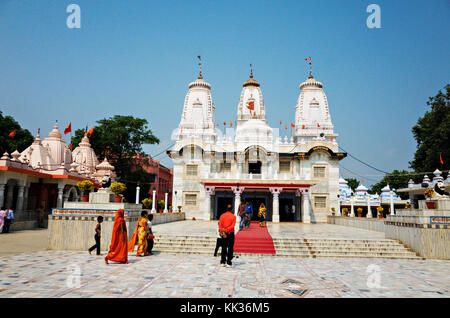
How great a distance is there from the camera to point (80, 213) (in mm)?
10555

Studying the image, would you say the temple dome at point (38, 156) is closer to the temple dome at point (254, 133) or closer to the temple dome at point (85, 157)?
the temple dome at point (85, 157)

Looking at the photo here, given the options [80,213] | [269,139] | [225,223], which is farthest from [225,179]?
[225,223]

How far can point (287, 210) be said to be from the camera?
26.7 metres

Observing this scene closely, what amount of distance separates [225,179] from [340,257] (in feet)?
47.0

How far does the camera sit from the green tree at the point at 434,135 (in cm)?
2886

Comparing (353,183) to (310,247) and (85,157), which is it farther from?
(310,247)

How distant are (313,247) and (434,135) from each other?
26703 mm

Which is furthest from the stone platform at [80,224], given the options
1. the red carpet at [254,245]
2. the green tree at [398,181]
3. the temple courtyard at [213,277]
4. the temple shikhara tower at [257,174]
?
the green tree at [398,181]

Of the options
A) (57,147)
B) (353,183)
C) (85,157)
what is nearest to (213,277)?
(57,147)

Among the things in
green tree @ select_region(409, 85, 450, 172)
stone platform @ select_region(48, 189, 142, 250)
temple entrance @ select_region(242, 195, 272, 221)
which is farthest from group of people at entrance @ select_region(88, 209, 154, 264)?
green tree @ select_region(409, 85, 450, 172)

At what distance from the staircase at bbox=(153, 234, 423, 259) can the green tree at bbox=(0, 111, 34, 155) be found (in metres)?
25.7

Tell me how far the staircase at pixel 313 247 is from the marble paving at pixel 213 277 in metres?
0.95

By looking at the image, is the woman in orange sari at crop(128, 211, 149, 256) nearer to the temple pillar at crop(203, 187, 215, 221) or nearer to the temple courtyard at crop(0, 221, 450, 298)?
the temple courtyard at crop(0, 221, 450, 298)
